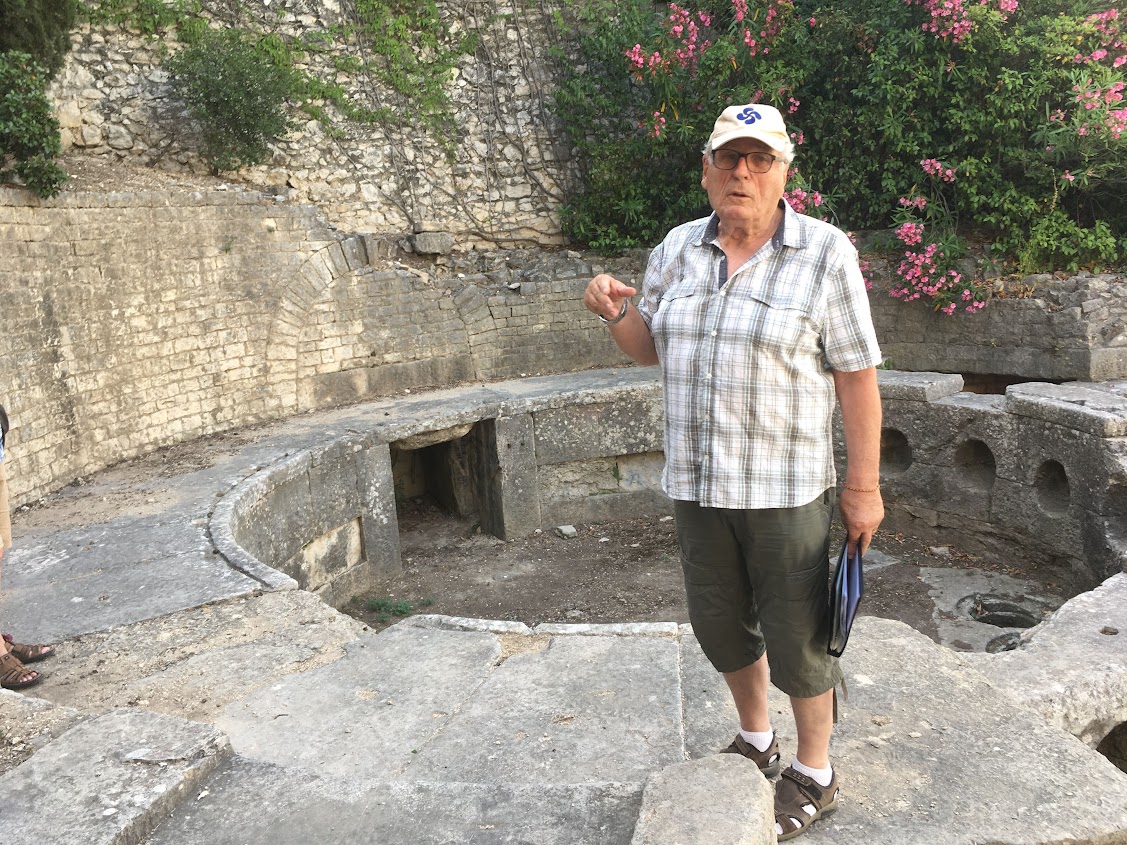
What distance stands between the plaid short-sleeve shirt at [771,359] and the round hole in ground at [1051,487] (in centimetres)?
559

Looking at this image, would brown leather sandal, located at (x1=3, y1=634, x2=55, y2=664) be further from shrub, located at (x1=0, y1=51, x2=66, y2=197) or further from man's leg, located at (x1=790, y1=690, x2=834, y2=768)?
shrub, located at (x1=0, y1=51, x2=66, y2=197)

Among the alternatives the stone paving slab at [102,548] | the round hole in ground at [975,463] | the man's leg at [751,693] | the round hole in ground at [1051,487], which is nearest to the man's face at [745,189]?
the man's leg at [751,693]

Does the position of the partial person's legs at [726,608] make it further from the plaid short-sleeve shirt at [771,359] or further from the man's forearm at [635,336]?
the man's forearm at [635,336]

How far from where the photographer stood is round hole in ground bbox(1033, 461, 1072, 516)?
705cm

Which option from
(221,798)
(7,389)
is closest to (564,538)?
(7,389)

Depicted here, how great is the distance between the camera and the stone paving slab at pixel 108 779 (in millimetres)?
2264

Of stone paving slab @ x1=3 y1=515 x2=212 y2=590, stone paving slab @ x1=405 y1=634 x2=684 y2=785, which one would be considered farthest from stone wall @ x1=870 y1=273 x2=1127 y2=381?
stone paving slab @ x1=3 y1=515 x2=212 y2=590

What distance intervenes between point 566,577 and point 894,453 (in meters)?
3.29

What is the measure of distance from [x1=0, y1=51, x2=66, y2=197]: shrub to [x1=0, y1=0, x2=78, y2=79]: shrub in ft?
1.23

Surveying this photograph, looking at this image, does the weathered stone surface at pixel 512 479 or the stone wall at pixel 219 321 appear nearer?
the stone wall at pixel 219 321

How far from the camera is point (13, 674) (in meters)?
3.48

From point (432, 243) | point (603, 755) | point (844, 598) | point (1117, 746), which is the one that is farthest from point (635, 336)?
point (432, 243)

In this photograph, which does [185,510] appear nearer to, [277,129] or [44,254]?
[44,254]

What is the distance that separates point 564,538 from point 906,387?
331cm
